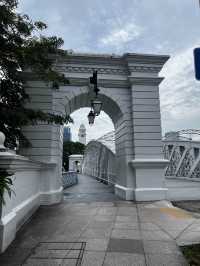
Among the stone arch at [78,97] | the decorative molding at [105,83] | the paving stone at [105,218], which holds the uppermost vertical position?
the decorative molding at [105,83]

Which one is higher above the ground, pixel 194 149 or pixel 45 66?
pixel 45 66

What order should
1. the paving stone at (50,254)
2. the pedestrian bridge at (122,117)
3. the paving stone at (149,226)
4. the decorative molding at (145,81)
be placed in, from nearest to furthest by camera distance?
the paving stone at (50,254) < the paving stone at (149,226) < the pedestrian bridge at (122,117) < the decorative molding at (145,81)

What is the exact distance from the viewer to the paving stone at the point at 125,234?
480 cm

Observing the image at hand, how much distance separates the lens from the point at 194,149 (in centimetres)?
2020

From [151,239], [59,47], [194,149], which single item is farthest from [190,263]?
[194,149]

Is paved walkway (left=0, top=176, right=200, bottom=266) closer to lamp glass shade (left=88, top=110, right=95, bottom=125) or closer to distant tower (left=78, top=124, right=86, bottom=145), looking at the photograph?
lamp glass shade (left=88, top=110, right=95, bottom=125)

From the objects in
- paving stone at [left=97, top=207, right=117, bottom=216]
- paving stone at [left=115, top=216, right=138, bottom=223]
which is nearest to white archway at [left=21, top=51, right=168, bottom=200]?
paving stone at [left=97, top=207, right=117, bottom=216]

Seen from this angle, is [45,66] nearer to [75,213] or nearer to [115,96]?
[115,96]

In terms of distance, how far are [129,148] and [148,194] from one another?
2.04 meters

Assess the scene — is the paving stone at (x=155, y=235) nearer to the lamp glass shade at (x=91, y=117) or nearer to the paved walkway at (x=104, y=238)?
the paved walkway at (x=104, y=238)

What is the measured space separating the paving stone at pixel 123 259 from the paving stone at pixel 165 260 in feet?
0.41

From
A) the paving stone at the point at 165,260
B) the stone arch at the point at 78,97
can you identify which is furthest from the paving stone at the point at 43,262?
the stone arch at the point at 78,97

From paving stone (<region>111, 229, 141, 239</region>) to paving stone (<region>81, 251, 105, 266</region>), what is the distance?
1.01 metres

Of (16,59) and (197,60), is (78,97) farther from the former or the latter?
(197,60)
